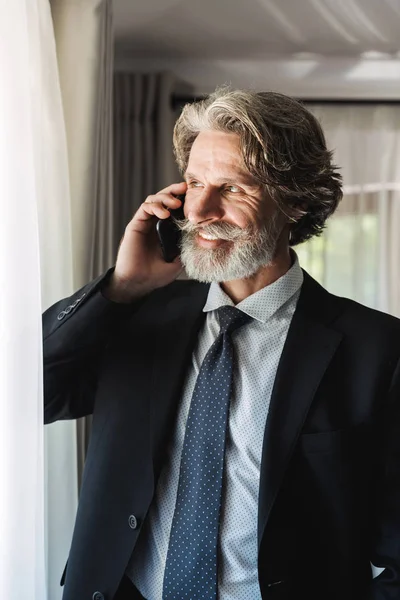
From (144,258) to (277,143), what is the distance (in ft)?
1.03

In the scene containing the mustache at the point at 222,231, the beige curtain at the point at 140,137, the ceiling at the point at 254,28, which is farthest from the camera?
the beige curtain at the point at 140,137

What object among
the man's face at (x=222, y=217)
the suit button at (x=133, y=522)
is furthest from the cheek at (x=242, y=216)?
the suit button at (x=133, y=522)

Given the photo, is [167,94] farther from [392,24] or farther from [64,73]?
[64,73]

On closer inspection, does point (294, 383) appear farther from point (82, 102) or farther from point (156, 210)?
point (82, 102)

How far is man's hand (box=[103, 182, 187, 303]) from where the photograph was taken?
1.30 m

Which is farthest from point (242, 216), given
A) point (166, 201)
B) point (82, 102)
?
point (82, 102)

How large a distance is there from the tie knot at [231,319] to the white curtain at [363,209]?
2288 mm

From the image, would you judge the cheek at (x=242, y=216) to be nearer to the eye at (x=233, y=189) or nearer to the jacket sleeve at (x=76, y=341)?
the eye at (x=233, y=189)

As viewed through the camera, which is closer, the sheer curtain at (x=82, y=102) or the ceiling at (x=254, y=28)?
the sheer curtain at (x=82, y=102)

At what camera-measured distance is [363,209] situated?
11.6 ft

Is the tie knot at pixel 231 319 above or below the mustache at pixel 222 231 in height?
below

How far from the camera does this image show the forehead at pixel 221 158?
1.28 meters

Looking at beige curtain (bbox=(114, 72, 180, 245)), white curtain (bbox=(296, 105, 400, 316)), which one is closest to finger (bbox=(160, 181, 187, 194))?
beige curtain (bbox=(114, 72, 180, 245))

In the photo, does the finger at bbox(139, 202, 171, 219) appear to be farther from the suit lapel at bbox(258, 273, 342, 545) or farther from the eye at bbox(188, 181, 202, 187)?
the suit lapel at bbox(258, 273, 342, 545)
